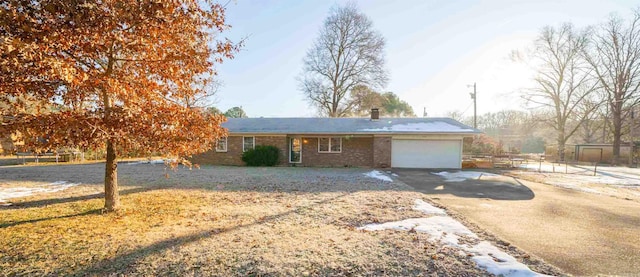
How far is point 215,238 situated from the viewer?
4.70 m

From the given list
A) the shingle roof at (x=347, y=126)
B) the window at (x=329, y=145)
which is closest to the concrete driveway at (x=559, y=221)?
the shingle roof at (x=347, y=126)

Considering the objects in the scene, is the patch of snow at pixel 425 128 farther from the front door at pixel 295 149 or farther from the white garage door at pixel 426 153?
the front door at pixel 295 149

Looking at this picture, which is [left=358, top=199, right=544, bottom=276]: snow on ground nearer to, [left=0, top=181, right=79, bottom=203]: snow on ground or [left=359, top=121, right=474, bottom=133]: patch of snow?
[left=0, top=181, right=79, bottom=203]: snow on ground

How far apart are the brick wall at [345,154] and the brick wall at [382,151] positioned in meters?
0.42

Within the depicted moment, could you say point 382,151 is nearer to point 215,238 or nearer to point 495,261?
point 495,261

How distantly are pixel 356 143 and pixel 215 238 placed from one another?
13.5m

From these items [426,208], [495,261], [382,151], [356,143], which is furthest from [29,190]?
[382,151]

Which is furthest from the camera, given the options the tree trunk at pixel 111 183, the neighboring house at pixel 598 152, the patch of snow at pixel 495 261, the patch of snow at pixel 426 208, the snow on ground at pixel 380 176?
the neighboring house at pixel 598 152

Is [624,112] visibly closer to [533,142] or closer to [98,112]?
[533,142]

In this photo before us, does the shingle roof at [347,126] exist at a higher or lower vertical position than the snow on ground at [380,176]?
higher

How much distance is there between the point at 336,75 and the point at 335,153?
14.9 meters

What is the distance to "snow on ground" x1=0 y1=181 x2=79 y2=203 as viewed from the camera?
26.2 feet

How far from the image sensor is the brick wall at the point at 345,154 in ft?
57.5

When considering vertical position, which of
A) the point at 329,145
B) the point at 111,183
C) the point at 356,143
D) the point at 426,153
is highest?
the point at 356,143
